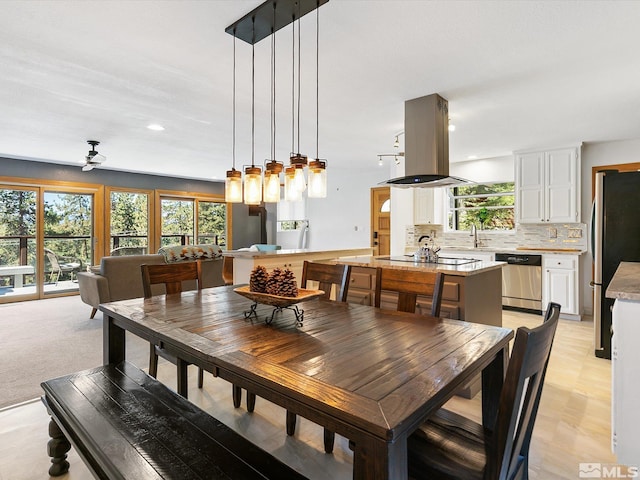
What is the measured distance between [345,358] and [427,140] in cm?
265

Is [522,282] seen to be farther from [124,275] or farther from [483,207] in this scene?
[124,275]

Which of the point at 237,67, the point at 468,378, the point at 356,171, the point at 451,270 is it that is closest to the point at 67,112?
the point at 237,67

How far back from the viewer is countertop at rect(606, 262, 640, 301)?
1698 millimetres

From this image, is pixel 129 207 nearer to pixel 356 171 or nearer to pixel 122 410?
pixel 356 171

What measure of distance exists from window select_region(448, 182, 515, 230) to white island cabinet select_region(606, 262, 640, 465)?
171 inches

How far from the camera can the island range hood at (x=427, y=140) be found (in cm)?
327

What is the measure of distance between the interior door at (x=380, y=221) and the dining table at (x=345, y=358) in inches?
214

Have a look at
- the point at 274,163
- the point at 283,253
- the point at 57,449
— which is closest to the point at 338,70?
the point at 274,163

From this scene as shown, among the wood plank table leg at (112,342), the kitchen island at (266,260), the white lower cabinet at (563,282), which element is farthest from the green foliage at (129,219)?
the white lower cabinet at (563,282)

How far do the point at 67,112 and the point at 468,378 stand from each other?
175 inches

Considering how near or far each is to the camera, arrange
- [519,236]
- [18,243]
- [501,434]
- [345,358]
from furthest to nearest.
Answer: [18,243] → [519,236] → [345,358] → [501,434]

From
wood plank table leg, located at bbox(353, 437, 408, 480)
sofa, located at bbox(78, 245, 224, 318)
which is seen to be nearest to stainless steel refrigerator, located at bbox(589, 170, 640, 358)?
wood plank table leg, located at bbox(353, 437, 408, 480)

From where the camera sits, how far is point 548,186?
508 centimetres

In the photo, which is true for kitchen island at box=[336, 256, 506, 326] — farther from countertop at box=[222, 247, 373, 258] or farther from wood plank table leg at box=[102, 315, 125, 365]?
wood plank table leg at box=[102, 315, 125, 365]
